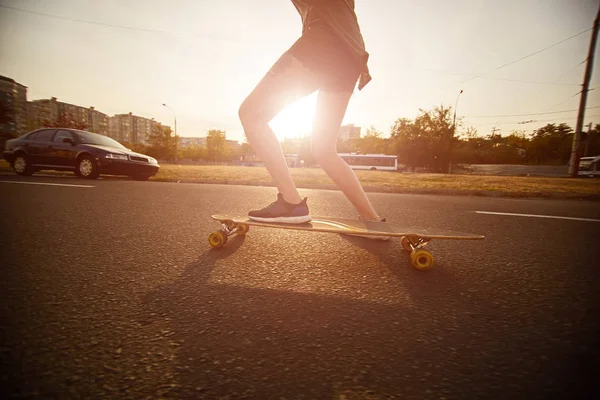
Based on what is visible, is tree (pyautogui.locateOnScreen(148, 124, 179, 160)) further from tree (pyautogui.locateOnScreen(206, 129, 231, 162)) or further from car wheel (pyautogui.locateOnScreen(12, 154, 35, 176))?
car wheel (pyautogui.locateOnScreen(12, 154, 35, 176))

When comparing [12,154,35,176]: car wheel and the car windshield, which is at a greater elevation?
the car windshield

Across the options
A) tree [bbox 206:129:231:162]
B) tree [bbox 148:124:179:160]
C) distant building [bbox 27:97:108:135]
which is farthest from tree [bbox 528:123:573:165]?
distant building [bbox 27:97:108:135]

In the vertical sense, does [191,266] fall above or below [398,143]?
below

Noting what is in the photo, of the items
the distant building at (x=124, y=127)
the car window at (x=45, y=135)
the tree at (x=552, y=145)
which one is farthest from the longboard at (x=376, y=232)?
the distant building at (x=124, y=127)

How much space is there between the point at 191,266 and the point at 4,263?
1.03m

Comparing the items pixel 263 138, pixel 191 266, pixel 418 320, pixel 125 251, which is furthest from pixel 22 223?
pixel 418 320

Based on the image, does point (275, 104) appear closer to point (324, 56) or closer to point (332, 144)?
point (324, 56)

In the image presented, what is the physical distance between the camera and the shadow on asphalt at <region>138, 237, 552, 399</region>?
0.71 m

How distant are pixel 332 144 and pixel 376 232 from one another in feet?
2.95

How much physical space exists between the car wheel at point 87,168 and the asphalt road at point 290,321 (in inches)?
265

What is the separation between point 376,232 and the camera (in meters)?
1.80

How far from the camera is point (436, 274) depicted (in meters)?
1.57

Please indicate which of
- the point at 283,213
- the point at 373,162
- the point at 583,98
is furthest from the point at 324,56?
the point at 373,162

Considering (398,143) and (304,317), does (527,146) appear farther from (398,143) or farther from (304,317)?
(304,317)
